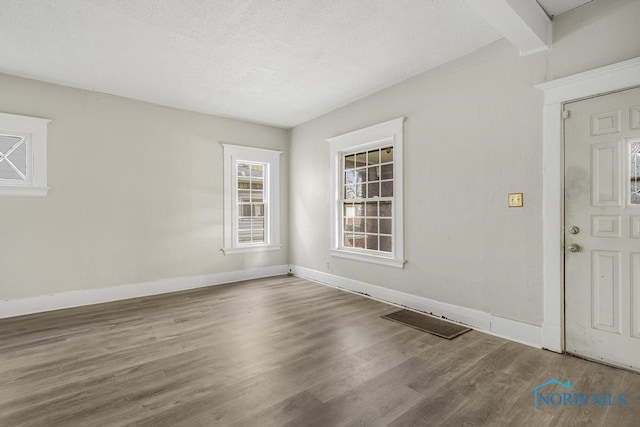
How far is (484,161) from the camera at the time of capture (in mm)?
3074

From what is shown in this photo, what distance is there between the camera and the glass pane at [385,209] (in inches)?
166

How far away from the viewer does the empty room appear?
2.13 metres

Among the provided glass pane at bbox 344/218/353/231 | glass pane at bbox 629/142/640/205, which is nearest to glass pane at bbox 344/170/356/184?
glass pane at bbox 344/218/353/231

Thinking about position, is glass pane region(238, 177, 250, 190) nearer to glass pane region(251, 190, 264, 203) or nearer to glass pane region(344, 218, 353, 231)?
glass pane region(251, 190, 264, 203)

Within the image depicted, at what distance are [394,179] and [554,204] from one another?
1765 millimetres

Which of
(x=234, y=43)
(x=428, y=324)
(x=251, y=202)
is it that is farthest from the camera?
(x=251, y=202)

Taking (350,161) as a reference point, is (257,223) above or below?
below

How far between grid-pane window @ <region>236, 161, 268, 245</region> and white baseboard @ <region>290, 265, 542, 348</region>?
1788 millimetres

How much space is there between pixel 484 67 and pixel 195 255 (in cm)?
477

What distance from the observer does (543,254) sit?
2.66m

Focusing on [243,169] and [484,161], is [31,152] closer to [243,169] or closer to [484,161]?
[243,169]

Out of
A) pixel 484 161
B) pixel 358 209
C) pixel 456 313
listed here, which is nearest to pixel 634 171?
pixel 484 161

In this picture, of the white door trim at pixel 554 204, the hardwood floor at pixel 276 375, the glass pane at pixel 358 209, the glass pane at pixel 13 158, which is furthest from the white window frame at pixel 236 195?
the white door trim at pixel 554 204

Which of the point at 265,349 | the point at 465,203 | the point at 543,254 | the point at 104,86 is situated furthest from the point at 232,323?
the point at 104,86
